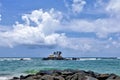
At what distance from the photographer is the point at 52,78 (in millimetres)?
17688

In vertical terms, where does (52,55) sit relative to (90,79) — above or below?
above

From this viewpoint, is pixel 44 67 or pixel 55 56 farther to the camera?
pixel 55 56

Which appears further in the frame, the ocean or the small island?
the small island

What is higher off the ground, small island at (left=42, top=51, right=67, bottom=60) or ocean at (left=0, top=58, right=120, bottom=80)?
small island at (left=42, top=51, right=67, bottom=60)

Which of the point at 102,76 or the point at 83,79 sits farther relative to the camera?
the point at 102,76

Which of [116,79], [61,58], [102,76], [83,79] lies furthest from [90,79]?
[61,58]

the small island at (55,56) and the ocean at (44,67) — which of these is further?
the small island at (55,56)

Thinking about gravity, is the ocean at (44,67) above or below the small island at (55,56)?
below

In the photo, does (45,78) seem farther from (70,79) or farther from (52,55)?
(52,55)

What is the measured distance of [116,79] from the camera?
56.7 ft

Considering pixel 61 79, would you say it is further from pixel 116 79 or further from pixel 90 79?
pixel 116 79

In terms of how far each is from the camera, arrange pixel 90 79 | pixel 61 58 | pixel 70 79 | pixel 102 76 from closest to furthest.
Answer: pixel 90 79 → pixel 70 79 → pixel 102 76 → pixel 61 58

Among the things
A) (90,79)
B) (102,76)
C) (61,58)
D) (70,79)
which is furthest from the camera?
(61,58)

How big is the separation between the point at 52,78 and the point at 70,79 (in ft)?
3.48
